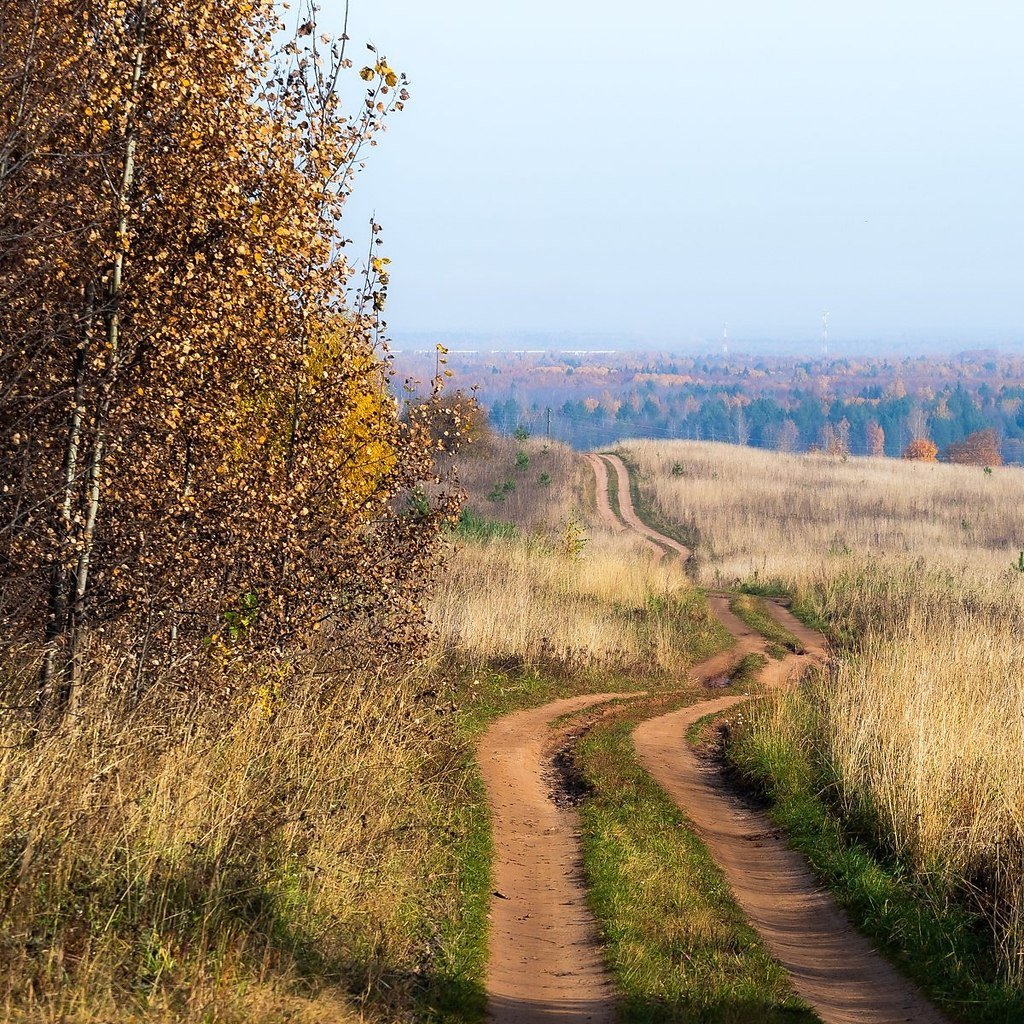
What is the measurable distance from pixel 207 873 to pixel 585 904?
359 centimetres

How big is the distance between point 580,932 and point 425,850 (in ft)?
4.65

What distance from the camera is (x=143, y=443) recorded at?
328 inches

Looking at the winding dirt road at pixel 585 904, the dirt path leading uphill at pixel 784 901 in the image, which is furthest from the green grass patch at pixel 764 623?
the winding dirt road at pixel 585 904

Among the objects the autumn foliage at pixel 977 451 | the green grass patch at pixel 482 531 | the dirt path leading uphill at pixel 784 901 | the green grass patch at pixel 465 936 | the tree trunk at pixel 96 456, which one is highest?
the autumn foliage at pixel 977 451

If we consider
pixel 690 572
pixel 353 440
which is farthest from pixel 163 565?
pixel 690 572

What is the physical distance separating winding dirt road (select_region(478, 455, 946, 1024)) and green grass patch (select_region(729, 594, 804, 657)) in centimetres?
916

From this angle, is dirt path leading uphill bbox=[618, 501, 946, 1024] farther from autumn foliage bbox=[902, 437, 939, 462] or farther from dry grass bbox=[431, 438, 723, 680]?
autumn foliage bbox=[902, 437, 939, 462]

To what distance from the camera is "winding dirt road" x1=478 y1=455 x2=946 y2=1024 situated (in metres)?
7.70

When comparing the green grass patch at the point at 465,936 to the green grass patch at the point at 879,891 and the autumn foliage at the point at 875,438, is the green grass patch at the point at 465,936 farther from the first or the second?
the autumn foliage at the point at 875,438

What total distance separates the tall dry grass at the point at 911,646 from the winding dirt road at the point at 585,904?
89cm

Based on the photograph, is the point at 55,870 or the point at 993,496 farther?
the point at 993,496

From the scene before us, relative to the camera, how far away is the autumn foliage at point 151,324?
26.1ft

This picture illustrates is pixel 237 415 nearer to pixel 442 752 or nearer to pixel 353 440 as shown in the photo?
pixel 353 440

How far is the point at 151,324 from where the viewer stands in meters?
8.06
